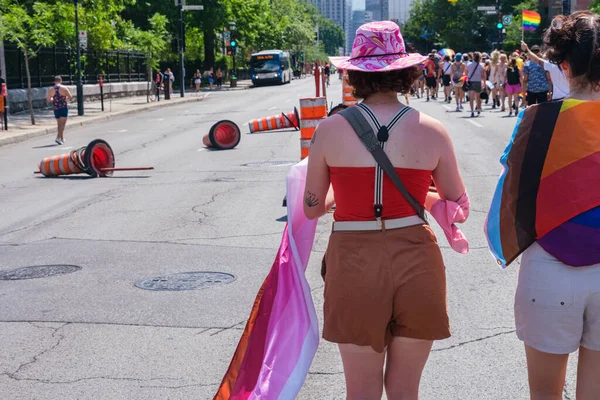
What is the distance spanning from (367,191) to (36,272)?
5504mm

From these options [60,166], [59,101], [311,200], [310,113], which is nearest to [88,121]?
[59,101]

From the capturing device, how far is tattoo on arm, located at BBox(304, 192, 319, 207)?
10.8 feet

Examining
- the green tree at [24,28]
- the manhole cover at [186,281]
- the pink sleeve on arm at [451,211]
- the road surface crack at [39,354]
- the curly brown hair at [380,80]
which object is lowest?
the manhole cover at [186,281]

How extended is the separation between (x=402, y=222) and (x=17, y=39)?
2678 cm

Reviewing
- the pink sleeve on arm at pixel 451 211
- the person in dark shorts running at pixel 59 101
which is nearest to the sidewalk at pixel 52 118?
the person in dark shorts running at pixel 59 101

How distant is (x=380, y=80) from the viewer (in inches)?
127

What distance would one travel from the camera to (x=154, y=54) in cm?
4981

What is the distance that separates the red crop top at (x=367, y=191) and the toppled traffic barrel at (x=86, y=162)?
12505mm

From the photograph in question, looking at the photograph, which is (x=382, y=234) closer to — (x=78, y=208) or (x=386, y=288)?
(x=386, y=288)

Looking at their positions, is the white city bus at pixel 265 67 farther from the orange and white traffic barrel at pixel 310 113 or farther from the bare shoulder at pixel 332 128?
the bare shoulder at pixel 332 128

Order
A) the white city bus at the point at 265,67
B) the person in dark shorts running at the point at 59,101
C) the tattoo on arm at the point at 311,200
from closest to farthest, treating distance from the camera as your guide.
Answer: the tattoo on arm at the point at 311,200, the person in dark shorts running at the point at 59,101, the white city bus at the point at 265,67

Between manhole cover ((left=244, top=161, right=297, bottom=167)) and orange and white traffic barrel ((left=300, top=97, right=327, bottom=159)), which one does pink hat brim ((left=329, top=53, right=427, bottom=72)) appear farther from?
manhole cover ((left=244, top=161, right=297, bottom=167))

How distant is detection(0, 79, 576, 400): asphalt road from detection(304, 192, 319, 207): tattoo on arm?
1.61 m

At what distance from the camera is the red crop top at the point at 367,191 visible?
10.2 feet
